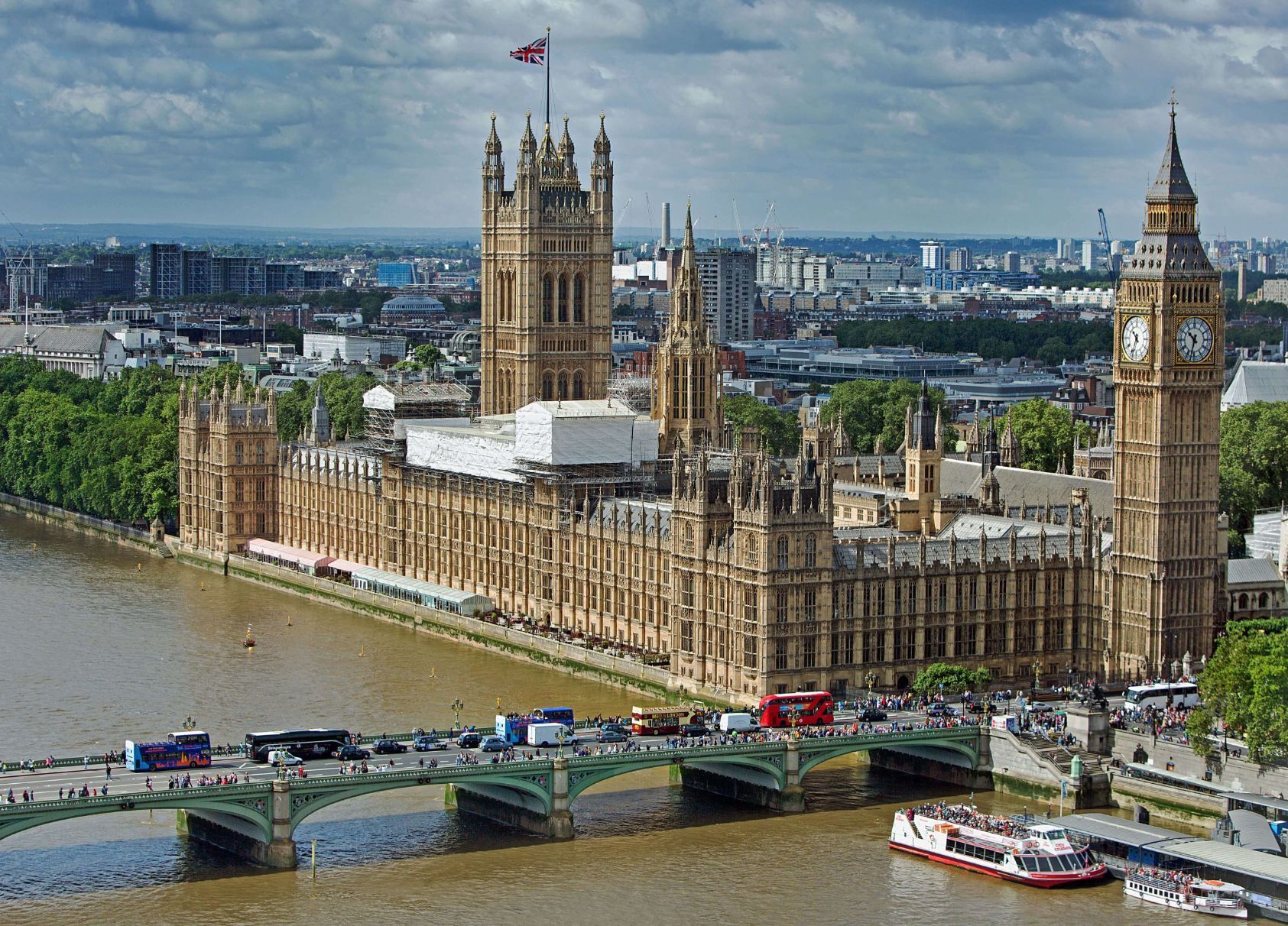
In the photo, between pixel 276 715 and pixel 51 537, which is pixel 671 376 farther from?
pixel 51 537

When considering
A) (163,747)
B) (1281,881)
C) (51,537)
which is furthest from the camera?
(51,537)

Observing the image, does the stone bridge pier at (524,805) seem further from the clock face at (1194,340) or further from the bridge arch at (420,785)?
the clock face at (1194,340)

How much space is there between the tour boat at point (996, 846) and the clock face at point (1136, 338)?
25.0 metres

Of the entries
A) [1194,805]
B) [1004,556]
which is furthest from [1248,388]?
[1194,805]

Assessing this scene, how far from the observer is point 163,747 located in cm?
8262

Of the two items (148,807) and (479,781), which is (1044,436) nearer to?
(479,781)

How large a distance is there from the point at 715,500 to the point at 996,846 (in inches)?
1022

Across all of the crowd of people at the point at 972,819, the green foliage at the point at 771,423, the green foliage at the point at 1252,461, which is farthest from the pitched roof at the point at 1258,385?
the crowd of people at the point at 972,819

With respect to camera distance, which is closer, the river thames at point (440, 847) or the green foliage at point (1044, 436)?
the river thames at point (440, 847)

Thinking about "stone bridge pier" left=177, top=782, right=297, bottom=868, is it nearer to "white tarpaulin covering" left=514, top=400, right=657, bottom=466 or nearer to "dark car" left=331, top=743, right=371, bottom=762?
"dark car" left=331, top=743, right=371, bottom=762

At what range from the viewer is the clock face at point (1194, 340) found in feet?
327

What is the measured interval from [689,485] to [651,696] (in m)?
9.02

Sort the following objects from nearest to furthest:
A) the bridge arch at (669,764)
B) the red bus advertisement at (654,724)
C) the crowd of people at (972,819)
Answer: the crowd of people at (972,819)
the bridge arch at (669,764)
the red bus advertisement at (654,724)

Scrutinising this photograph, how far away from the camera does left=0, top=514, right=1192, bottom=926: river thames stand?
248 feet
